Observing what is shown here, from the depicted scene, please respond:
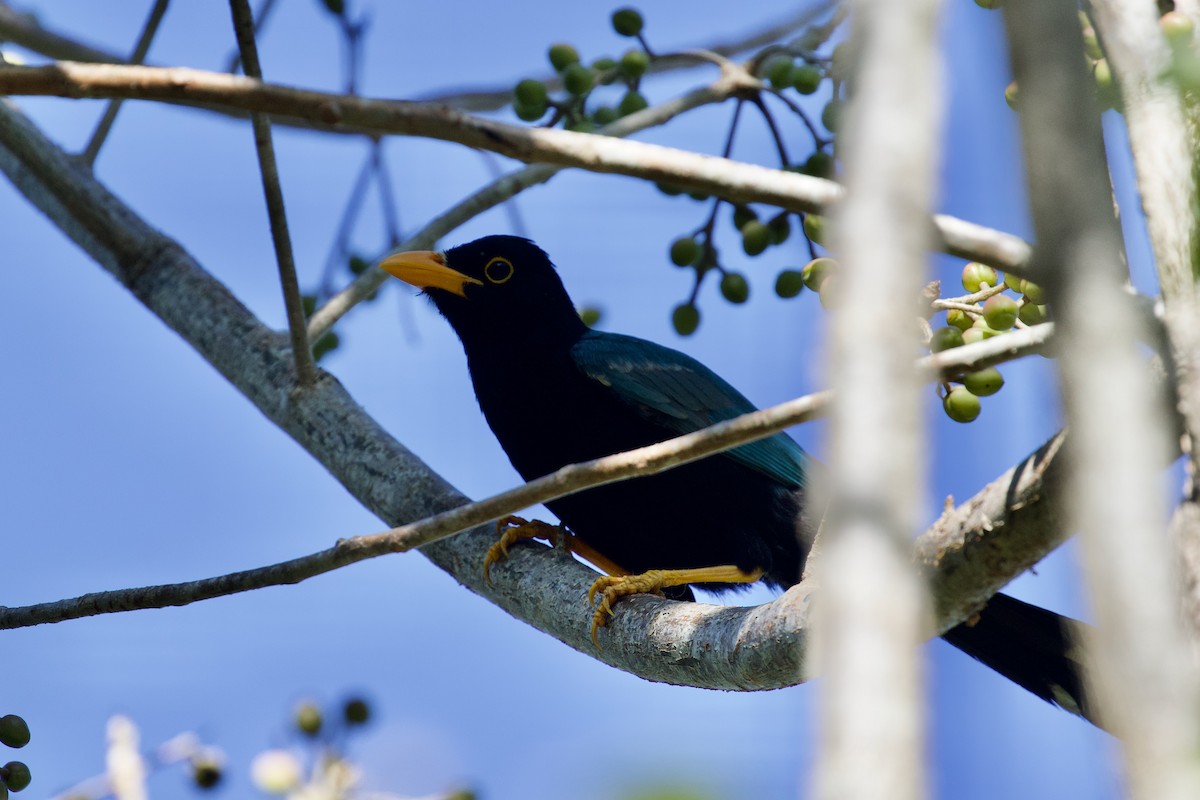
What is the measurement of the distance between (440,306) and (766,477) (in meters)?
2.04

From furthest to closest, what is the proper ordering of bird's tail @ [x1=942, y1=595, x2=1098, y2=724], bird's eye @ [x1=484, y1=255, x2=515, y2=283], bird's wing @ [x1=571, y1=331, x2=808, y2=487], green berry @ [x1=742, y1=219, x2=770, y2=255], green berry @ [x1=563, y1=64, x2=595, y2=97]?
1. bird's eye @ [x1=484, y1=255, x2=515, y2=283]
2. bird's wing @ [x1=571, y1=331, x2=808, y2=487]
3. green berry @ [x1=563, y1=64, x2=595, y2=97]
4. green berry @ [x1=742, y1=219, x2=770, y2=255]
5. bird's tail @ [x1=942, y1=595, x2=1098, y2=724]

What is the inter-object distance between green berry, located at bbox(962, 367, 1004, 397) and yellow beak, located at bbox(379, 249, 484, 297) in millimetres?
3244

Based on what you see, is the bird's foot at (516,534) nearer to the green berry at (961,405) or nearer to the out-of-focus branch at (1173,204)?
the green berry at (961,405)

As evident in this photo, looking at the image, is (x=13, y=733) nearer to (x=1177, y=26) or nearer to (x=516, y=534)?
(x=516, y=534)

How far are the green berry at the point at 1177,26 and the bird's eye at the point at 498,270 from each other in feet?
14.5

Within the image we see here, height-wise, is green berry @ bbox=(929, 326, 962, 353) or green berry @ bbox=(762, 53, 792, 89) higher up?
green berry @ bbox=(762, 53, 792, 89)

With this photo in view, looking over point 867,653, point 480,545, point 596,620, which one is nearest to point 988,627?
point 596,620

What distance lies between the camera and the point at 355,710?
11.8 ft

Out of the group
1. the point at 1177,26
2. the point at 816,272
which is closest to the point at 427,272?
the point at 816,272

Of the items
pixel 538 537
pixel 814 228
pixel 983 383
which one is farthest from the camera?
pixel 538 537

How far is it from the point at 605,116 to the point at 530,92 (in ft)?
1.21

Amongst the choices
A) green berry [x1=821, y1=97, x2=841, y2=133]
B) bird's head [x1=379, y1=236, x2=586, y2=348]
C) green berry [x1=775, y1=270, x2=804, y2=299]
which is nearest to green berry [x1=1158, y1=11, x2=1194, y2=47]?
green berry [x1=821, y1=97, x2=841, y2=133]

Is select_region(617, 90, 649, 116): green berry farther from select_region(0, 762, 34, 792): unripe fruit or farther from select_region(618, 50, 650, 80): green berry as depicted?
select_region(0, 762, 34, 792): unripe fruit

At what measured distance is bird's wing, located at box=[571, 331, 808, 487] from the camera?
5.66 meters
